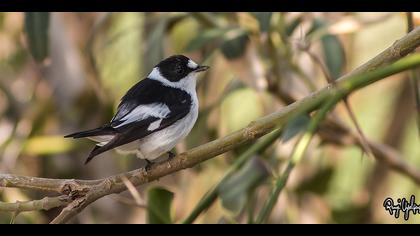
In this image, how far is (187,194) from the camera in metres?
4.35

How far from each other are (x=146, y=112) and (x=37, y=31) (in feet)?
2.71

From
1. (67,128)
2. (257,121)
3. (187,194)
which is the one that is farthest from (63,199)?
(67,128)

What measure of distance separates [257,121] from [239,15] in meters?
1.54

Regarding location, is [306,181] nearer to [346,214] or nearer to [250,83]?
[346,214]

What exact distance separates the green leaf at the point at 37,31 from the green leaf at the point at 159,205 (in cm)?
119

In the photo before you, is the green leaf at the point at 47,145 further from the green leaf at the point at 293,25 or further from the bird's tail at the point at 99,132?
the bird's tail at the point at 99,132

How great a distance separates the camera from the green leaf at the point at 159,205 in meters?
2.46

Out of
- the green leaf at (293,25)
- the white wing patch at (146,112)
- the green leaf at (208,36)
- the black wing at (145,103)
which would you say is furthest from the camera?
the green leaf at (293,25)

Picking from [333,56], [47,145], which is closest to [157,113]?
[333,56]

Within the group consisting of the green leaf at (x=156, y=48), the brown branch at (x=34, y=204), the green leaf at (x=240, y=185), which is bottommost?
the green leaf at (x=240, y=185)

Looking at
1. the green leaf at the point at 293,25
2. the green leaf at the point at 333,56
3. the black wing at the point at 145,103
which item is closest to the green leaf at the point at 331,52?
the green leaf at the point at 333,56

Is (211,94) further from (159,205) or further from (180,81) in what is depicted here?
(159,205)

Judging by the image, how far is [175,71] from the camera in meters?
3.21
